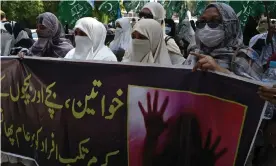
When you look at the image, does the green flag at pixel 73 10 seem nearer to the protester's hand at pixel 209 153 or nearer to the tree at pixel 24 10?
the protester's hand at pixel 209 153

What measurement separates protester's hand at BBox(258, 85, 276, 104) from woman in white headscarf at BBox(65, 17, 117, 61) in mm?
1979

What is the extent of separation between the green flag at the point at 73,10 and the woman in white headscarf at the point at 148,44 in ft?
13.9

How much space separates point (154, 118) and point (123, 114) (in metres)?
0.25

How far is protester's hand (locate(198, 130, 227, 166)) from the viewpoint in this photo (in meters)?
1.95

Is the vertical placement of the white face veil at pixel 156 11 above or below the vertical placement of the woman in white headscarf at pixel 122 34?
above

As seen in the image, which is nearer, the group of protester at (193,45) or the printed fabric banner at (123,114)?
the printed fabric banner at (123,114)

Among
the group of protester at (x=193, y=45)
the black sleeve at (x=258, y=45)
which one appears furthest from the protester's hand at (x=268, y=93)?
the black sleeve at (x=258, y=45)

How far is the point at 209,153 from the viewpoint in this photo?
6.50 feet

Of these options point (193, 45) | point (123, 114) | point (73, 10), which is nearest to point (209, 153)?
point (123, 114)

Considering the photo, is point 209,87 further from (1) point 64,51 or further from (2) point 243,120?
(1) point 64,51

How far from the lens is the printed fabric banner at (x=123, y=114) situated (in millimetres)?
1909

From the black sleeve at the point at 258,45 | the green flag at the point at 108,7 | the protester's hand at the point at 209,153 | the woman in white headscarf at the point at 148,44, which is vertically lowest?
the protester's hand at the point at 209,153

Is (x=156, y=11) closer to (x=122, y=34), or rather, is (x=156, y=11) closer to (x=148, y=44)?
(x=122, y=34)

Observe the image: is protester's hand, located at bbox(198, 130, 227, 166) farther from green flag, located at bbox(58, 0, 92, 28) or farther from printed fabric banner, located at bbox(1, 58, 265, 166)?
green flag, located at bbox(58, 0, 92, 28)
